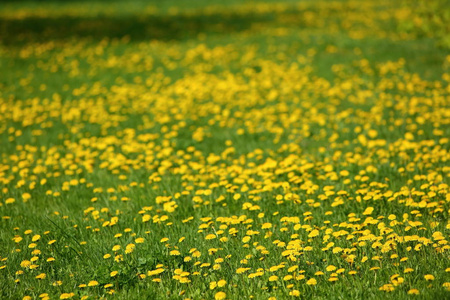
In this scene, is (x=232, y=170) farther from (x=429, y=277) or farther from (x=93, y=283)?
(x=429, y=277)

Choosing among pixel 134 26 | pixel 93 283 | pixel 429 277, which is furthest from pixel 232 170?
pixel 134 26

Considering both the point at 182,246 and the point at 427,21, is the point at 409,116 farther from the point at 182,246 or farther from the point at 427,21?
the point at 182,246

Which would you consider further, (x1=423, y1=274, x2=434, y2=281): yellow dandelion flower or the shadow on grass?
the shadow on grass

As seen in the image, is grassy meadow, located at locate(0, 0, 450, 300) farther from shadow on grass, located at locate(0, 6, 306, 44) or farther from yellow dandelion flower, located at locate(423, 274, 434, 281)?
shadow on grass, located at locate(0, 6, 306, 44)

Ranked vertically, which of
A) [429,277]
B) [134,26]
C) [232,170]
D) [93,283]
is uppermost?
[134,26]

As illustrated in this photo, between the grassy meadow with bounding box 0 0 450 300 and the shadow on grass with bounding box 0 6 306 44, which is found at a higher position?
the shadow on grass with bounding box 0 6 306 44

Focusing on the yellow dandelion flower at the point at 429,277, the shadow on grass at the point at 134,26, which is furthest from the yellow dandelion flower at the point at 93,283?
the shadow on grass at the point at 134,26

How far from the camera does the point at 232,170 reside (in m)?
4.80

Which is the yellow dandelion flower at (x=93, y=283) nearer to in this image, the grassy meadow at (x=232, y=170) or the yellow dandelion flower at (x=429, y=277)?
A: the grassy meadow at (x=232, y=170)

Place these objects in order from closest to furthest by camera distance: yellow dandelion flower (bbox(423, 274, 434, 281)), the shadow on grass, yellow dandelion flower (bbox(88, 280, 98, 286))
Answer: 1. yellow dandelion flower (bbox(423, 274, 434, 281))
2. yellow dandelion flower (bbox(88, 280, 98, 286))
3. the shadow on grass

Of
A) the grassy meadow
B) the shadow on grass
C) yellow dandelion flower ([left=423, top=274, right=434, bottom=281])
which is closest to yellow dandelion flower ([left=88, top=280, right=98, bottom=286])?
the grassy meadow

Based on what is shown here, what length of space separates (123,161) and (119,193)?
817mm

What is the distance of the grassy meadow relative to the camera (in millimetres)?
3125

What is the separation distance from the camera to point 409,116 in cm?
618
